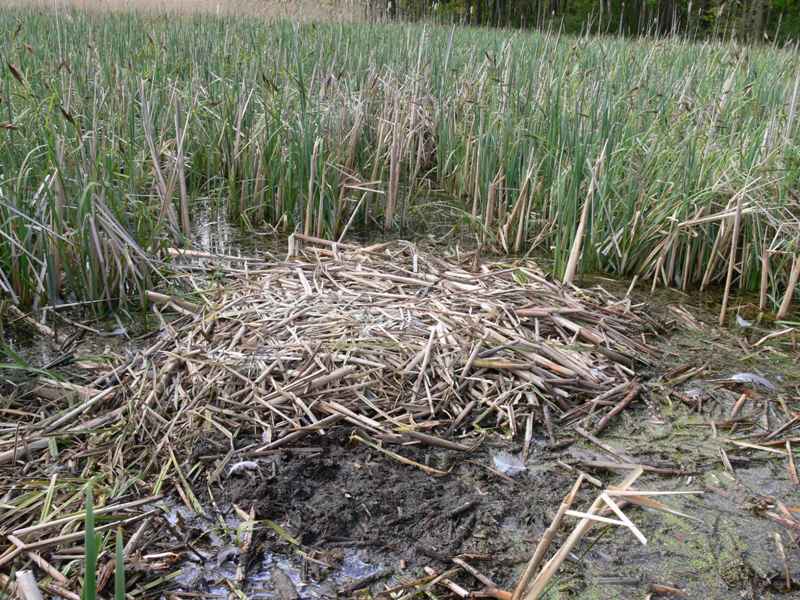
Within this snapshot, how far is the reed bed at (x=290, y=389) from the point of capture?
155 cm

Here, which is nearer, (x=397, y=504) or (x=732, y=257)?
(x=397, y=504)

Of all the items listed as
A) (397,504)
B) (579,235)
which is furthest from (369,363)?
(579,235)

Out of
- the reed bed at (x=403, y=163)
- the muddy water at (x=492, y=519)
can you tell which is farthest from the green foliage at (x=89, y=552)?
the reed bed at (x=403, y=163)

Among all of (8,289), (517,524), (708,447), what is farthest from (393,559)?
(8,289)

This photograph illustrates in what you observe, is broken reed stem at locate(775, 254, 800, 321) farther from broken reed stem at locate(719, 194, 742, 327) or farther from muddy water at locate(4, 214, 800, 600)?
muddy water at locate(4, 214, 800, 600)

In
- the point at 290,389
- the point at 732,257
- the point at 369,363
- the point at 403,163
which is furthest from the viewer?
the point at 403,163

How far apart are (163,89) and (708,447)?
3.40 m

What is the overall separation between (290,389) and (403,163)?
2.13m

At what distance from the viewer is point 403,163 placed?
12.3 ft

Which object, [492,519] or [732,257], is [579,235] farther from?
[492,519]

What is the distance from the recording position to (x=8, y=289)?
2.30 metres

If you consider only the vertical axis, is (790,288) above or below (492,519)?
above

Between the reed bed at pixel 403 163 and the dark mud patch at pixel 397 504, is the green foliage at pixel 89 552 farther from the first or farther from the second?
the reed bed at pixel 403 163

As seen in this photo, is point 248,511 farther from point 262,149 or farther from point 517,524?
point 262,149
